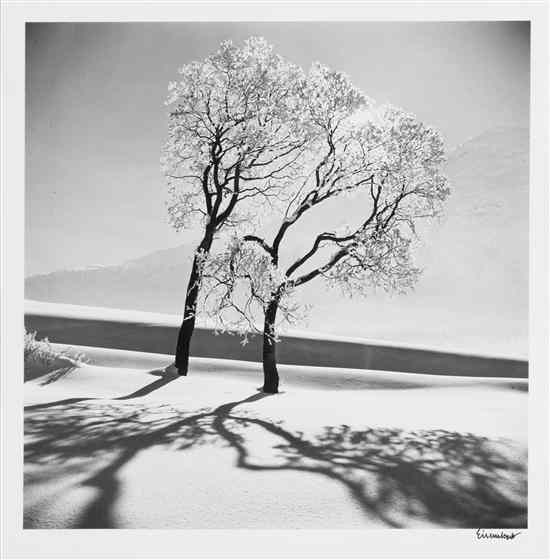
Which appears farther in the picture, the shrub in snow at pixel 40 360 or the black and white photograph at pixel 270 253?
the shrub in snow at pixel 40 360

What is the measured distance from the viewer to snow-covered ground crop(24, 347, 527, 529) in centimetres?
310

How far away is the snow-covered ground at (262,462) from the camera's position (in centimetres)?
310

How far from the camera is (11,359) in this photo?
4.26 m

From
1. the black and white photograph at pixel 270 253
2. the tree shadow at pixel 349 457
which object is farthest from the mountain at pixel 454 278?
the tree shadow at pixel 349 457

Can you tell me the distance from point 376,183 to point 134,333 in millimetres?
5532

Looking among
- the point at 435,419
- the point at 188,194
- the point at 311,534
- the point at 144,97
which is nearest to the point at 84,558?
the point at 311,534

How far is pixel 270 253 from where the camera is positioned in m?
5.49

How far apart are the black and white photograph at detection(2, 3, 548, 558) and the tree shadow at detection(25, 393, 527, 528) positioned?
2 centimetres

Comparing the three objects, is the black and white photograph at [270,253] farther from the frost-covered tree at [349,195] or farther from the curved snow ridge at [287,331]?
the curved snow ridge at [287,331]
